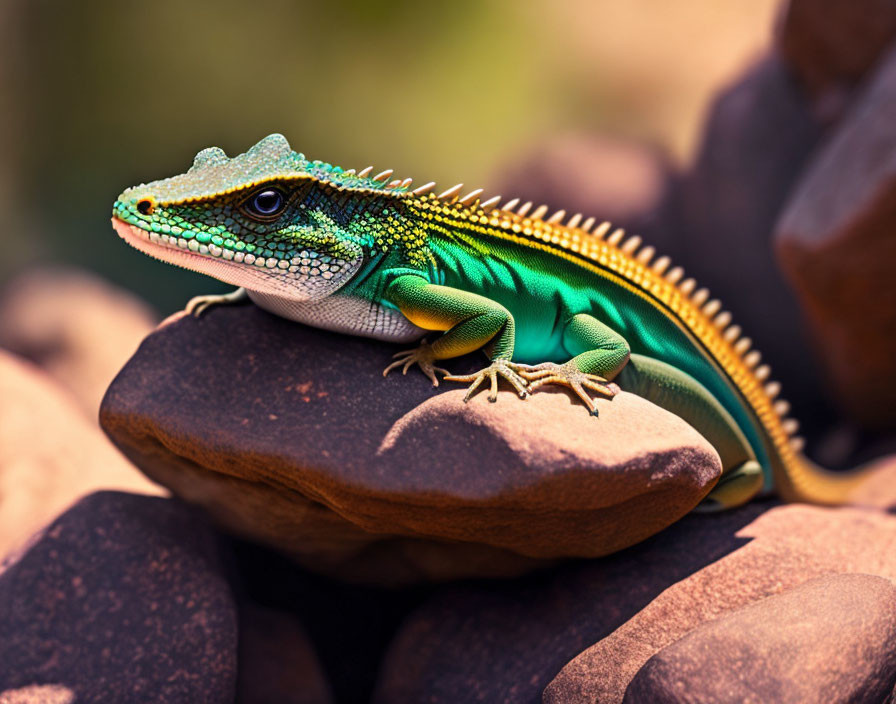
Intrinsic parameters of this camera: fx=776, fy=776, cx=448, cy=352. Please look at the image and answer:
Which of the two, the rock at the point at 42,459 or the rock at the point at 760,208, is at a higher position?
the rock at the point at 760,208

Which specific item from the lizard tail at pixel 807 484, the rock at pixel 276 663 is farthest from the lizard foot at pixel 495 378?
the rock at pixel 276 663

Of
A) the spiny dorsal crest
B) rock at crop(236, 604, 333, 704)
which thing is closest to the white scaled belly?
the spiny dorsal crest

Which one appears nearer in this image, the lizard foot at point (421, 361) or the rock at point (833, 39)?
the lizard foot at point (421, 361)

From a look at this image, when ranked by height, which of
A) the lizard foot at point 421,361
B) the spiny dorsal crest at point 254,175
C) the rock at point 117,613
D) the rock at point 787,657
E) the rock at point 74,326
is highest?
the spiny dorsal crest at point 254,175

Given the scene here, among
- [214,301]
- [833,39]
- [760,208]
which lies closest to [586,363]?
[214,301]

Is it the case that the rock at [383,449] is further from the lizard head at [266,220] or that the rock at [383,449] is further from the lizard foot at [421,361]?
the lizard head at [266,220]

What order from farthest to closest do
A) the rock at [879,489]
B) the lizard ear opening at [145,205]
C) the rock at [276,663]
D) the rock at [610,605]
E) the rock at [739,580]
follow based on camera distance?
the rock at [879,489], the rock at [276,663], the rock at [610,605], the rock at [739,580], the lizard ear opening at [145,205]

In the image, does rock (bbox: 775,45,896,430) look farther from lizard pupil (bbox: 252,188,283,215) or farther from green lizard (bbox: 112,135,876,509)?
lizard pupil (bbox: 252,188,283,215)

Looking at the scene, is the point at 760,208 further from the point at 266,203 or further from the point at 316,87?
the point at 266,203
